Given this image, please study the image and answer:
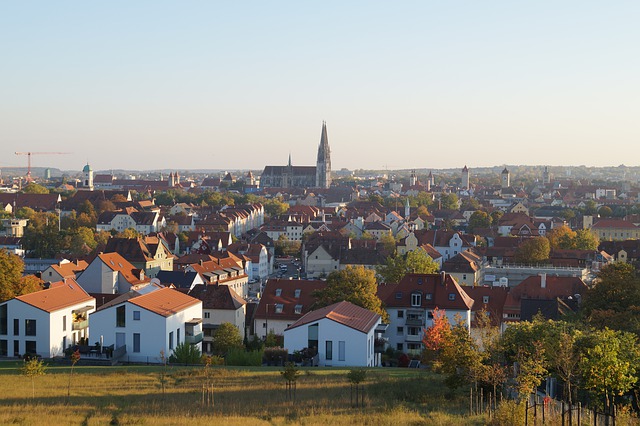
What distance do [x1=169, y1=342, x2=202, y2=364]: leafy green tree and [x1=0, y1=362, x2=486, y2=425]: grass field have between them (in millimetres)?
3028

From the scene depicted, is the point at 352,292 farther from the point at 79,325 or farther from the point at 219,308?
the point at 79,325

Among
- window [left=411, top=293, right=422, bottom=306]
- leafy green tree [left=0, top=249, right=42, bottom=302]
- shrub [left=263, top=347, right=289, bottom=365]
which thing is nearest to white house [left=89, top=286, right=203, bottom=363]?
shrub [left=263, top=347, right=289, bottom=365]

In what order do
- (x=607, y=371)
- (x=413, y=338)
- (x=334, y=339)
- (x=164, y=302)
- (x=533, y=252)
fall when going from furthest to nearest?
(x=533, y=252), (x=413, y=338), (x=164, y=302), (x=334, y=339), (x=607, y=371)

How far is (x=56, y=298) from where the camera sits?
3597 centimetres

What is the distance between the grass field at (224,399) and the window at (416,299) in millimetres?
12836

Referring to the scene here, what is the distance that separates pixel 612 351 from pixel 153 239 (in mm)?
51898

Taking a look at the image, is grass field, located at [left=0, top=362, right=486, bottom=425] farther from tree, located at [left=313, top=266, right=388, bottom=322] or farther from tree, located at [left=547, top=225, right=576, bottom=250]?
tree, located at [left=547, top=225, right=576, bottom=250]

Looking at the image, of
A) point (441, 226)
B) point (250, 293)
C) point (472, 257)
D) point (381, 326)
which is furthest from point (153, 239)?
point (441, 226)

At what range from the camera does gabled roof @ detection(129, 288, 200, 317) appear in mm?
34344

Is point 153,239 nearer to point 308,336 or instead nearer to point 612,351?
point 308,336

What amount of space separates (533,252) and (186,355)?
43.8 meters

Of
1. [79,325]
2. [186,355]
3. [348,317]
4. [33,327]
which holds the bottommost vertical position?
[186,355]

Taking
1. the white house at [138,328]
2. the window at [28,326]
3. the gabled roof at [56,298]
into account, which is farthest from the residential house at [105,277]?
the window at [28,326]

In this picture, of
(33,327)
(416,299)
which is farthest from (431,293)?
(33,327)
